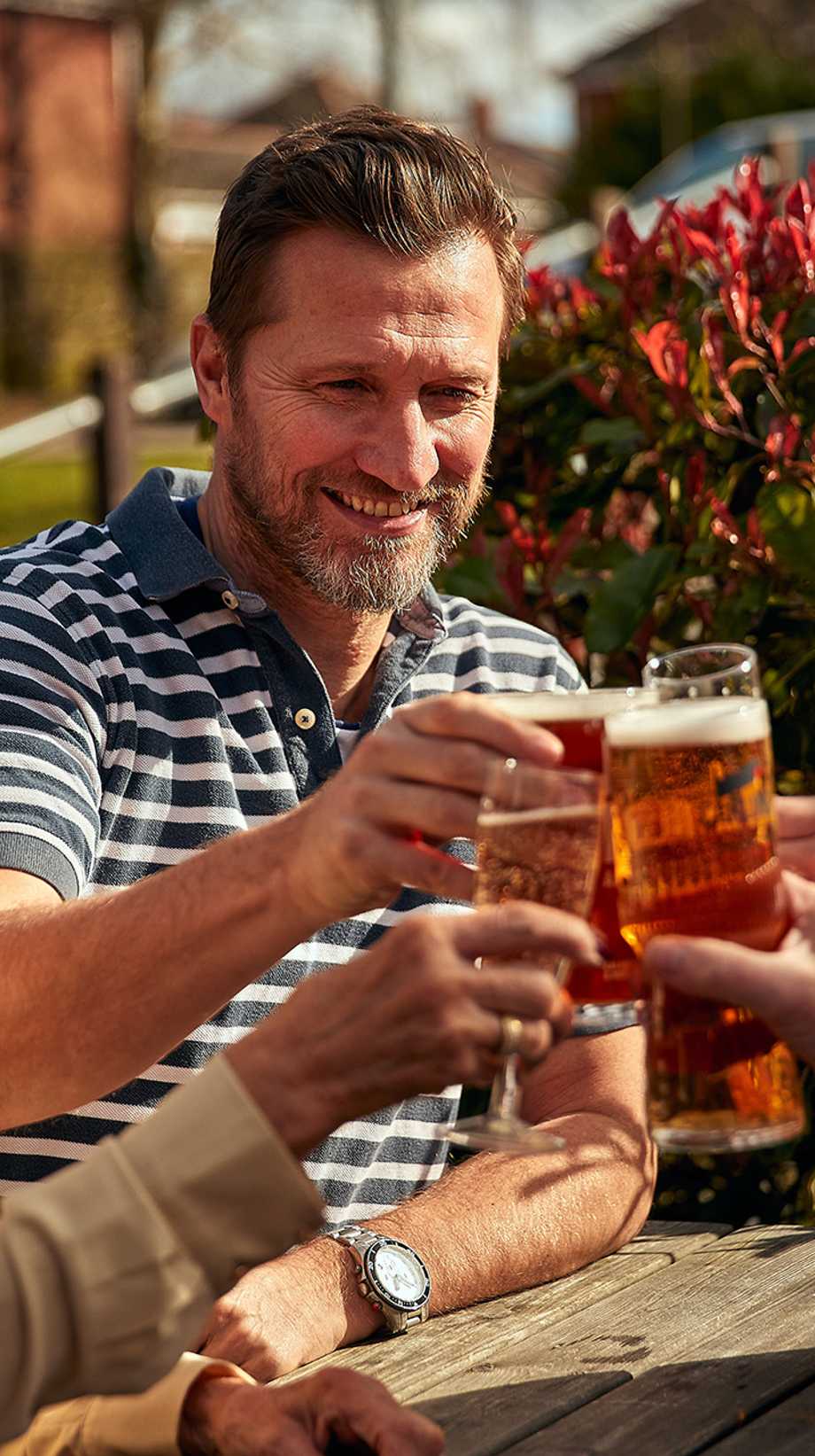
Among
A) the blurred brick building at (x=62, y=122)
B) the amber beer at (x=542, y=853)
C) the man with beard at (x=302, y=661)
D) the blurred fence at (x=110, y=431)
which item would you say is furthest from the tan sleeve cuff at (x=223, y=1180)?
the blurred brick building at (x=62, y=122)

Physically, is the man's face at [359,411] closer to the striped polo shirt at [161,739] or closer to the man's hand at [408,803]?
the striped polo shirt at [161,739]

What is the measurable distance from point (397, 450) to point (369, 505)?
0.11m

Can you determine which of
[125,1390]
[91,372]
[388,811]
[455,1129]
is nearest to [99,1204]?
[125,1390]

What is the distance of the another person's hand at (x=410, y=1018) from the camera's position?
1565 mm

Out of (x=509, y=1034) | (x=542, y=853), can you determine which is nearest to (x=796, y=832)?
(x=542, y=853)

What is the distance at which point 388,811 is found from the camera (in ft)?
5.88

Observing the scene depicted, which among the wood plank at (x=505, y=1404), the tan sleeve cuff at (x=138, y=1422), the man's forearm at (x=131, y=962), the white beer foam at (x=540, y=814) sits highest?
the white beer foam at (x=540, y=814)

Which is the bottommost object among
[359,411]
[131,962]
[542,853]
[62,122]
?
[131,962]

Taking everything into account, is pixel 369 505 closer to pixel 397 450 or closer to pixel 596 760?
Result: pixel 397 450

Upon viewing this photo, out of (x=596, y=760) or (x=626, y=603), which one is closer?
(x=596, y=760)

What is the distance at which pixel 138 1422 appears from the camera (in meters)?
1.97

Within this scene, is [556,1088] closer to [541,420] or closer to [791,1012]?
[791,1012]

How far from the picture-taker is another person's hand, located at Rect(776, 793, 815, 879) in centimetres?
205

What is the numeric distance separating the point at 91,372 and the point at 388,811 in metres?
5.72
